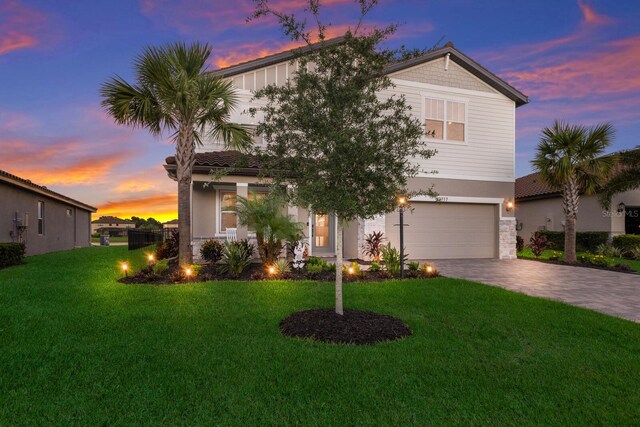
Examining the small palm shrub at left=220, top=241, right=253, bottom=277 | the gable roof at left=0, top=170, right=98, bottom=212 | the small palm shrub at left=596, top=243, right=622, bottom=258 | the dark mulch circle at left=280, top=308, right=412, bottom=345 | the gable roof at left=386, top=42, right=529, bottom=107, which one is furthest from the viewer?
the small palm shrub at left=596, top=243, right=622, bottom=258

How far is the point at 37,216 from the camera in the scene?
17.6 meters

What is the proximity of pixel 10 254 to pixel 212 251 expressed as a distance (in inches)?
282

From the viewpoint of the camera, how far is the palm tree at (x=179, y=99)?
30.6 feet

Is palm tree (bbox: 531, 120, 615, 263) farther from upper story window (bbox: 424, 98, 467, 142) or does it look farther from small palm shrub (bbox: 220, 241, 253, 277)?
small palm shrub (bbox: 220, 241, 253, 277)

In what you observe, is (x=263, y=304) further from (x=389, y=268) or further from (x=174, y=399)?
(x=389, y=268)

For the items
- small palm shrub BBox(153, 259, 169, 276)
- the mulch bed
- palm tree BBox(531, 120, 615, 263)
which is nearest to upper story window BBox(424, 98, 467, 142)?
palm tree BBox(531, 120, 615, 263)

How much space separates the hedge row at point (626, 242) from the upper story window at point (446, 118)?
9.31 m

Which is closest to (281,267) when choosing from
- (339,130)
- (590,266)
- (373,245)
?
(373,245)

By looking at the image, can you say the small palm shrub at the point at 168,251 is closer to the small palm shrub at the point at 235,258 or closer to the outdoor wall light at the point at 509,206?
the small palm shrub at the point at 235,258

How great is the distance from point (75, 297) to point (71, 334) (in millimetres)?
2731

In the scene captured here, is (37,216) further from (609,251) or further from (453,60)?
(609,251)

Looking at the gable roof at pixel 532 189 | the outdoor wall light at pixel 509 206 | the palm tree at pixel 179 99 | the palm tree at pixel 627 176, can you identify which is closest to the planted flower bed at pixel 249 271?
the palm tree at pixel 179 99

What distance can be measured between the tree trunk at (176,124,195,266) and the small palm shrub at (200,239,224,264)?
1.49m

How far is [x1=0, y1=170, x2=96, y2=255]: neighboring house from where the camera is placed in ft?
47.3
